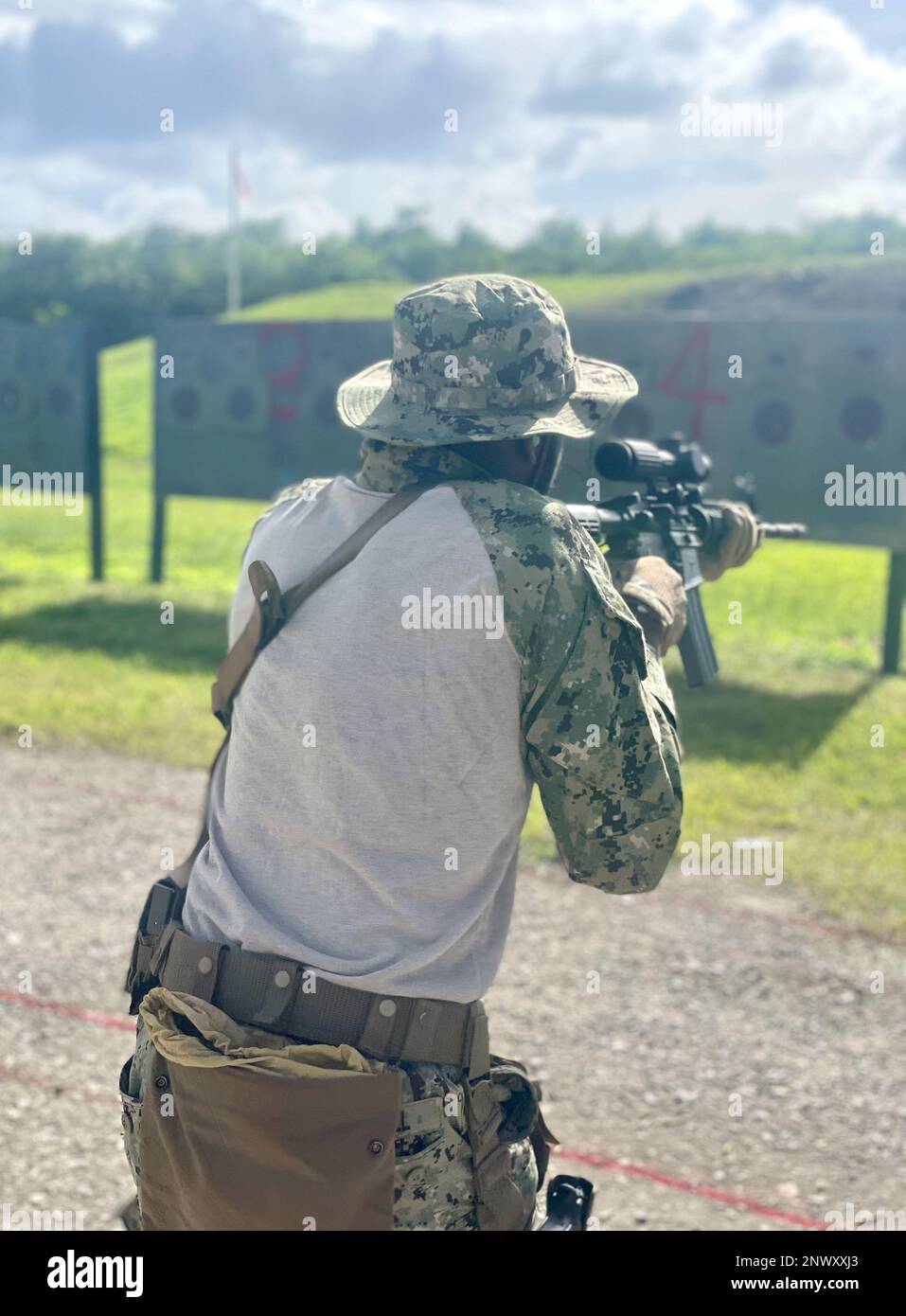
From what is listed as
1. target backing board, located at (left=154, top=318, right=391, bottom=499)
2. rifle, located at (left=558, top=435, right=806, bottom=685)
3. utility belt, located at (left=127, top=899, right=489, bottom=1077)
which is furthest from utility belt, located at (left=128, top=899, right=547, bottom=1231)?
target backing board, located at (left=154, top=318, right=391, bottom=499)

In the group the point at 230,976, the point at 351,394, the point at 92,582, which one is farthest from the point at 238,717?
the point at 92,582

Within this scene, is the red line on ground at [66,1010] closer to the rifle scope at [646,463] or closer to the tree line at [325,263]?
the rifle scope at [646,463]

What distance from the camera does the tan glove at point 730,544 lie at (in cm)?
292

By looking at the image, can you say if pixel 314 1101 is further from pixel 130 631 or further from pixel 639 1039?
pixel 130 631

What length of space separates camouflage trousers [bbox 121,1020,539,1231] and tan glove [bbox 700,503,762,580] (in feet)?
4.67

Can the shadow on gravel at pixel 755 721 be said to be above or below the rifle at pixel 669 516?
below

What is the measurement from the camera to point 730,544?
9.66 ft

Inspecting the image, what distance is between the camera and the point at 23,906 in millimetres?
5062

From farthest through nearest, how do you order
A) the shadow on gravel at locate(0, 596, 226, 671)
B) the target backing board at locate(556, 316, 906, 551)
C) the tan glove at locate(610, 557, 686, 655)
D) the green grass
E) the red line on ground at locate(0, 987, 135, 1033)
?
the shadow on gravel at locate(0, 596, 226, 671)
the target backing board at locate(556, 316, 906, 551)
the green grass
the red line on ground at locate(0, 987, 135, 1033)
the tan glove at locate(610, 557, 686, 655)

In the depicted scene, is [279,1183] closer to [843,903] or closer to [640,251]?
[843,903]

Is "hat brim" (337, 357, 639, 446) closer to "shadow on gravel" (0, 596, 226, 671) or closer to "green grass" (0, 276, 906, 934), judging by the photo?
"green grass" (0, 276, 906, 934)

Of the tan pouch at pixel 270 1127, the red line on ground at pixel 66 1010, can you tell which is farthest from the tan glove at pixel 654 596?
the red line on ground at pixel 66 1010

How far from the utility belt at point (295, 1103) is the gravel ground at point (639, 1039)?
1424mm

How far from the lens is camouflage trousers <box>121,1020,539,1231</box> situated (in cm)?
184
